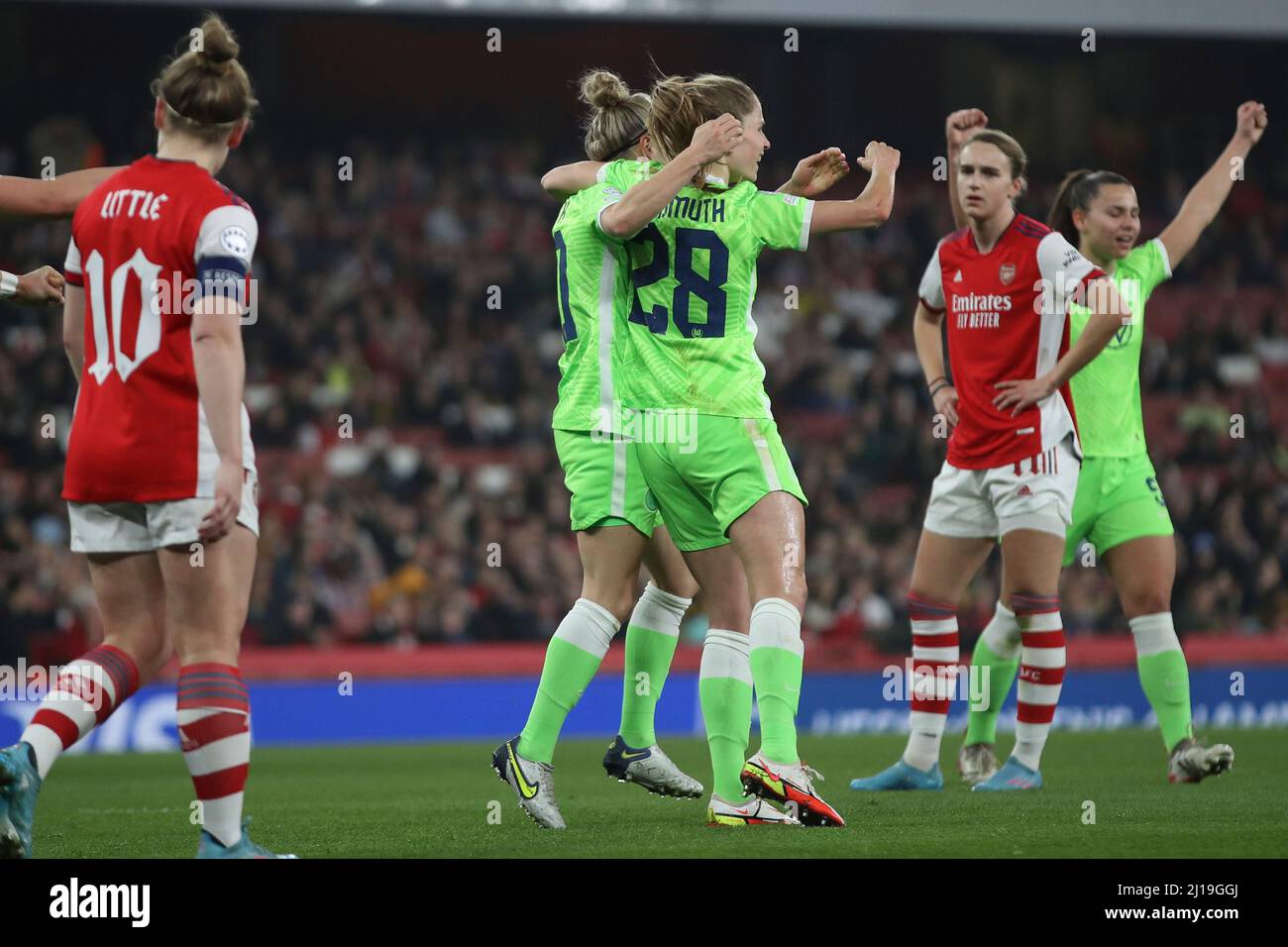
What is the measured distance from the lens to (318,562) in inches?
608

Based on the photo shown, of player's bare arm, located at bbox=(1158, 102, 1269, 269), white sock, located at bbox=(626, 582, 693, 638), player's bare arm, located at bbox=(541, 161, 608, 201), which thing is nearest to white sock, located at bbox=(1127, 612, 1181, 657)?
player's bare arm, located at bbox=(1158, 102, 1269, 269)

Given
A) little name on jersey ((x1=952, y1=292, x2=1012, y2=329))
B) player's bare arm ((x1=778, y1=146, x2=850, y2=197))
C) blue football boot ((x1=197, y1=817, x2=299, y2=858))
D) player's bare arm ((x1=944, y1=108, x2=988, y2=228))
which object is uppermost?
player's bare arm ((x1=944, y1=108, x2=988, y2=228))

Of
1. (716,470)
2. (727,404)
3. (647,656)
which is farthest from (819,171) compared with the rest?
(647,656)

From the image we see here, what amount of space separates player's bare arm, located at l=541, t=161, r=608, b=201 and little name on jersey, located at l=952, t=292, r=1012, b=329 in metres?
1.75

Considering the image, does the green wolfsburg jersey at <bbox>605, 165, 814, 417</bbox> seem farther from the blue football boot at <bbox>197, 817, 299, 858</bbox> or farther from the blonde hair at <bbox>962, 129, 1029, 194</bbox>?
the blue football boot at <bbox>197, 817, 299, 858</bbox>

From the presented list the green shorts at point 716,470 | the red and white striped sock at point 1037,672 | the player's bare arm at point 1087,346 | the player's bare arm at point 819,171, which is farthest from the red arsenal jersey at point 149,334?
the red and white striped sock at point 1037,672

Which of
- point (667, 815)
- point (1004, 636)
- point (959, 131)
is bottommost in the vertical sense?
point (667, 815)

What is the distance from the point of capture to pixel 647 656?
6.26 m

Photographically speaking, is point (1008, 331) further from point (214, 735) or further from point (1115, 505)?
point (214, 735)

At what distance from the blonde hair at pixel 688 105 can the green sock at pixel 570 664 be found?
155 cm

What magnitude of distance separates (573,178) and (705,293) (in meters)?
0.91

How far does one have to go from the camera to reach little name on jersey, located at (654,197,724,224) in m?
5.33

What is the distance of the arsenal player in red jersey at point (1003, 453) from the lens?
667cm

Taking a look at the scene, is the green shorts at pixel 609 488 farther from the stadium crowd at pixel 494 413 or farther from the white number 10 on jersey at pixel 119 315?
the stadium crowd at pixel 494 413
